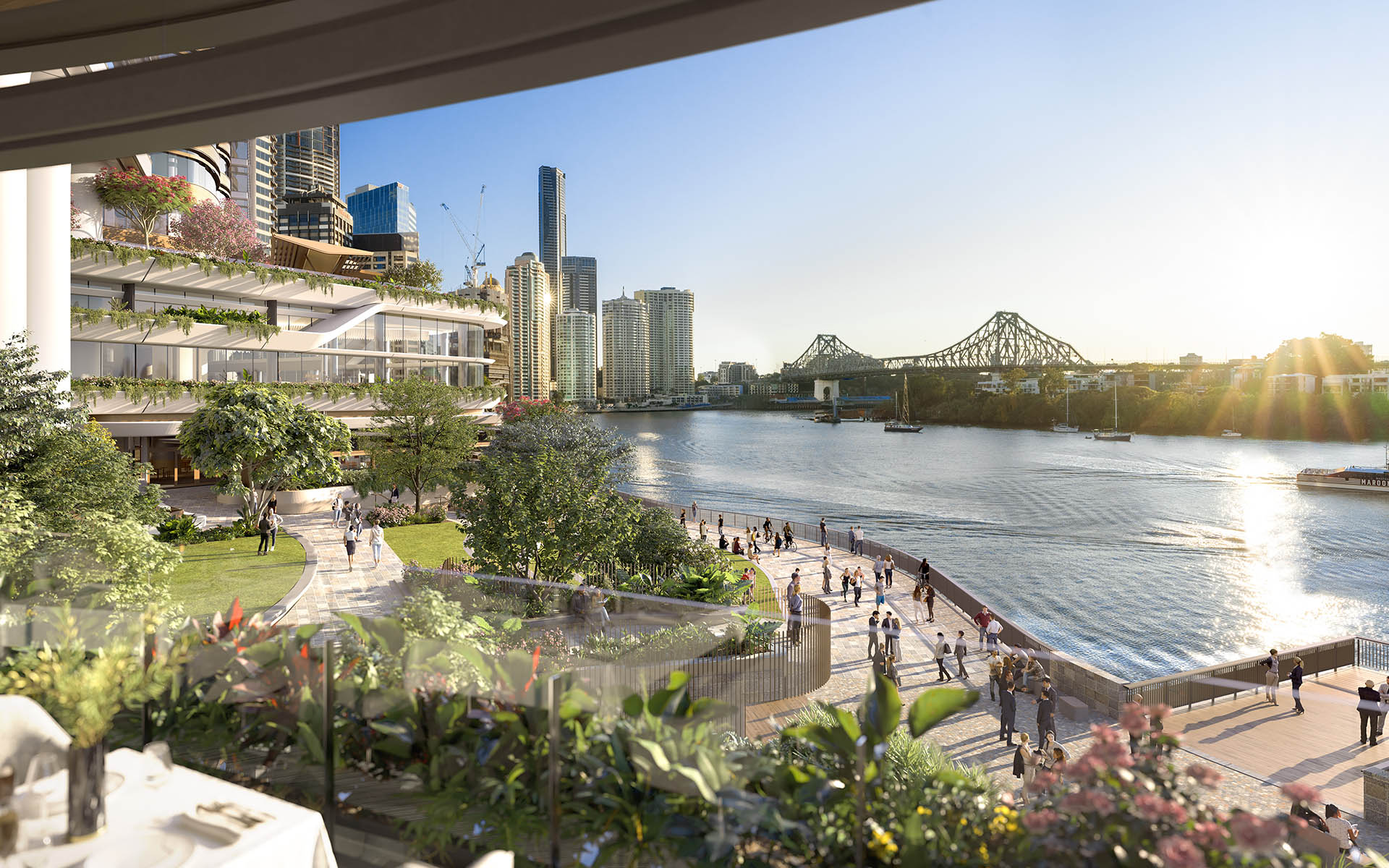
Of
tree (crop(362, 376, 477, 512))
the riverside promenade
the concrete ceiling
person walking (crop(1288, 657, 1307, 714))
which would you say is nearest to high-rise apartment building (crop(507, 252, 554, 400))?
tree (crop(362, 376, 477, 512))

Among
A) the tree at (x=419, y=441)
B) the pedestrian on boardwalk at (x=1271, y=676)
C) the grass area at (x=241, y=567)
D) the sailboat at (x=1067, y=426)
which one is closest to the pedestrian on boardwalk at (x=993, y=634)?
the pedestrian on boardwalk at (x=1271, y=676)

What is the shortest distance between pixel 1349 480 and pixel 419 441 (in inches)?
3103

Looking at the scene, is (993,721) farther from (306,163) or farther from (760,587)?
(306,163)

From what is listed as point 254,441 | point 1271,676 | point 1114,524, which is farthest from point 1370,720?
point 1114,524

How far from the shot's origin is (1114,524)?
5009cm

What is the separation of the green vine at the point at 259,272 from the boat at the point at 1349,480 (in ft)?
237

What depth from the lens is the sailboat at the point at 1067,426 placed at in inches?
4460

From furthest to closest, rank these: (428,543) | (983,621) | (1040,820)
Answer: (428,543) < (983,621) < (1040,820)

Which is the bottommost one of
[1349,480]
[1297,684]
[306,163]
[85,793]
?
[1349,480]

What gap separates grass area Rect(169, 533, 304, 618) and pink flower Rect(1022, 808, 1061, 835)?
6836mm

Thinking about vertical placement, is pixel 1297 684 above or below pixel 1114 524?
above

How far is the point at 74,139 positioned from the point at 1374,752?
54.8 feet

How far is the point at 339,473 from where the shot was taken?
2148cm

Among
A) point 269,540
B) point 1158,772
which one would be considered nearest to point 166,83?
point 1158,772
